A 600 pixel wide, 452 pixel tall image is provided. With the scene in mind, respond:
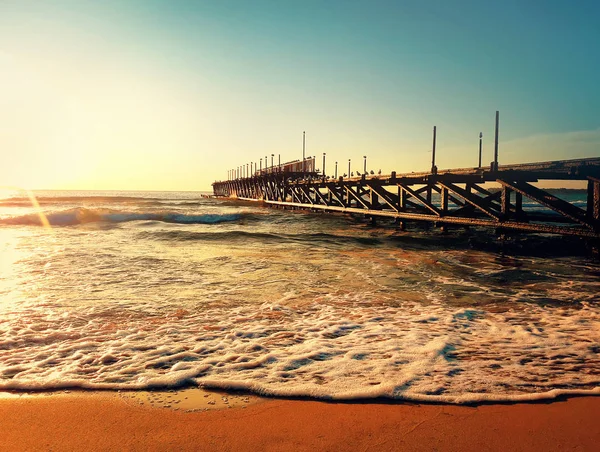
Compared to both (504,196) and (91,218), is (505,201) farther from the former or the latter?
(91,218)

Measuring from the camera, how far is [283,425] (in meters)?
2.77

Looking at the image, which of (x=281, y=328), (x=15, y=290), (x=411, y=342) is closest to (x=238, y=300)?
(x=281, y=328)

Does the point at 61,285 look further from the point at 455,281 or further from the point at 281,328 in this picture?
the point at 455,281

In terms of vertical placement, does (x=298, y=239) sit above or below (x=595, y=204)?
below

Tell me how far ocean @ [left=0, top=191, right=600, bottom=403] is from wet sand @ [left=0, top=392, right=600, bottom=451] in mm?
196

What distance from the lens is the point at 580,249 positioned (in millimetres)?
13367

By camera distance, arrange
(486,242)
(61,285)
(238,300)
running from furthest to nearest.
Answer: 1. (486,242)
2. (61,285)
3. (238,300)

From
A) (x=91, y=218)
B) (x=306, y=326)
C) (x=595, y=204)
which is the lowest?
(x=306, y=326)

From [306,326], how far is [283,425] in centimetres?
238

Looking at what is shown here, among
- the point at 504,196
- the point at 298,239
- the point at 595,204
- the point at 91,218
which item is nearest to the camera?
the point at 595,204

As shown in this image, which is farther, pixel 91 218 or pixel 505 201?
pixel 91 218

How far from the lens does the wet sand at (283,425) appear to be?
99.9 inches

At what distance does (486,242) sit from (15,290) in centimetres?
1527

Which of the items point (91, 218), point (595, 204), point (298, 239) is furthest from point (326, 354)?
point (91, 218)
